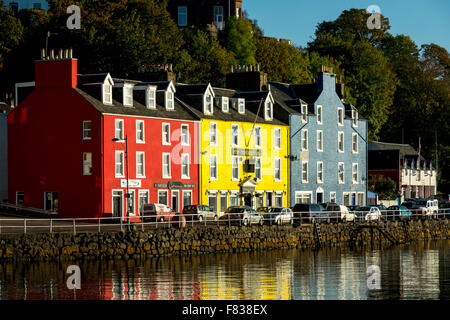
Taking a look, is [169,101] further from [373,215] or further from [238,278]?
[238,278]

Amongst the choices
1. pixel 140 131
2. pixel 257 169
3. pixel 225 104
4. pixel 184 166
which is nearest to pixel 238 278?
pixel 140 131

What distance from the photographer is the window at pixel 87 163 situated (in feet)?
258

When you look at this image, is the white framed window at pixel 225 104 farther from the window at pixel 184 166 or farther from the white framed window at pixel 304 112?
the white framed window at pixel 304 112

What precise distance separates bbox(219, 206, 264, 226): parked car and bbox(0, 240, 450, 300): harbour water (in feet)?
15.4

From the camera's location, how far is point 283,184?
97750mm

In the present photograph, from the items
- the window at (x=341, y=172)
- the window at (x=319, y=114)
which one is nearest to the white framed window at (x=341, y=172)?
the window at (x=341, y=172)


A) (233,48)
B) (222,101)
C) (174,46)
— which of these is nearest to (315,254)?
(222,101)

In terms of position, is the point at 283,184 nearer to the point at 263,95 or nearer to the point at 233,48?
the point at 263,95

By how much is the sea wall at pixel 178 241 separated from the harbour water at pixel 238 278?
1.20 meters

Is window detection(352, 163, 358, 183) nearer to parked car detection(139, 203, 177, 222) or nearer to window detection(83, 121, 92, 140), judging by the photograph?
parked car detection(139, 203, 177, 222)

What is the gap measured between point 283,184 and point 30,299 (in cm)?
5483

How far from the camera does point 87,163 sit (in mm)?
79062

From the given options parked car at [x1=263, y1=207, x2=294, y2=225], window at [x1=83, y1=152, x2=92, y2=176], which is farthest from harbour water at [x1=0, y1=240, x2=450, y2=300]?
window at [x1=83, y1=152, x2=92, y2=176]

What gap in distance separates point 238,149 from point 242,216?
1667 cm
